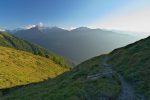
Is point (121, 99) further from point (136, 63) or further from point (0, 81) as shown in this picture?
point (0, 81)

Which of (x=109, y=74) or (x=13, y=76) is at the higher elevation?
(x=109, y=74)

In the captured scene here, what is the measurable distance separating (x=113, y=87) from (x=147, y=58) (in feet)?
63.3

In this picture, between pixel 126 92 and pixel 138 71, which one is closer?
pixel 126 92

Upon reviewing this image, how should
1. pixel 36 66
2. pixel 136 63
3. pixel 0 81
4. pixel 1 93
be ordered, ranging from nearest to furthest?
pixel 136 63
pixel 1 93
pixel 0 81
pixel 36 66

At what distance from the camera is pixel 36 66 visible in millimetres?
145875

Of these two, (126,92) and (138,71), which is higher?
(138,71)

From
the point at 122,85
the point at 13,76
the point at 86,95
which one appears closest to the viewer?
the point at 86,95

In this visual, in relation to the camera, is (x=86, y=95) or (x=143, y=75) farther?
(x=143, y=75)

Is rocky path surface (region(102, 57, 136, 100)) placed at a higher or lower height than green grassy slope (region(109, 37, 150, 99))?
lower

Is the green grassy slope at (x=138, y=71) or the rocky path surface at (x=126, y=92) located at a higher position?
the green grassy slope at (x=138, y=71)

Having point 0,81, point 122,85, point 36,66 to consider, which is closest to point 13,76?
point 0,81

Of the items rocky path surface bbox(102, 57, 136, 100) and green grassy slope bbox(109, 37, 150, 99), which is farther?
green grassy slope bbox(109, 37, 150, 99)

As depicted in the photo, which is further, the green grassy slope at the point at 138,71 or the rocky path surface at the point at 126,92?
the green grassy slope at the point at 138,71

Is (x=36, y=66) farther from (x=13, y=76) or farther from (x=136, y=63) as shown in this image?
(x=136, y=63)
